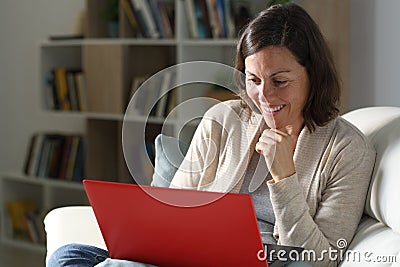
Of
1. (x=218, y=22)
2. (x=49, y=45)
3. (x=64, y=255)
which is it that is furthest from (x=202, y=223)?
(x=49, y=45)

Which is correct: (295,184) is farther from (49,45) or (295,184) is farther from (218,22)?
(49,45)

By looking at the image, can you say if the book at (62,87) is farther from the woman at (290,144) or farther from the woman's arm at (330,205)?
the woman's arm at (330,205)

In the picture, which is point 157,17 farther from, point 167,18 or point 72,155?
point 72,155

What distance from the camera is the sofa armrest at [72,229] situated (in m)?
1.97

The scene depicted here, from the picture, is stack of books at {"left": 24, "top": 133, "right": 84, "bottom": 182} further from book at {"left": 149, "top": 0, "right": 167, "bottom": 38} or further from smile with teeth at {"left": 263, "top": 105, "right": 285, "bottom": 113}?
smile with teeth at {"left": 263, "top": 105, "right": 285, "bottom": 113}

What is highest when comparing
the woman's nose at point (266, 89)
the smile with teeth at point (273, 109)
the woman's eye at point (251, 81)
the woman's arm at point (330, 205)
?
the woman's eye at point (251, 81)

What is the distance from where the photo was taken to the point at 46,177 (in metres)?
4.10

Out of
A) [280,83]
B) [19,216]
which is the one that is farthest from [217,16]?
[280,83]

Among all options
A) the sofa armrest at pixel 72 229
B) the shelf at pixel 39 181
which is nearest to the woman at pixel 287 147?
the sofa armrest at pixel 72 229

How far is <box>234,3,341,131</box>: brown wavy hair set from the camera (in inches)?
64.1

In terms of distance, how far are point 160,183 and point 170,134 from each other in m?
0.12

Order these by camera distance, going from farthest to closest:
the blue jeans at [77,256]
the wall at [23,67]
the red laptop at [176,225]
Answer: the wall at [23,67], the blue jeans at [77,256], the red laptop at [176,225]

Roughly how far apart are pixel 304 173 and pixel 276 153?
0.49 feet

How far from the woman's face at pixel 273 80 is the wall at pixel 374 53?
1.35m
